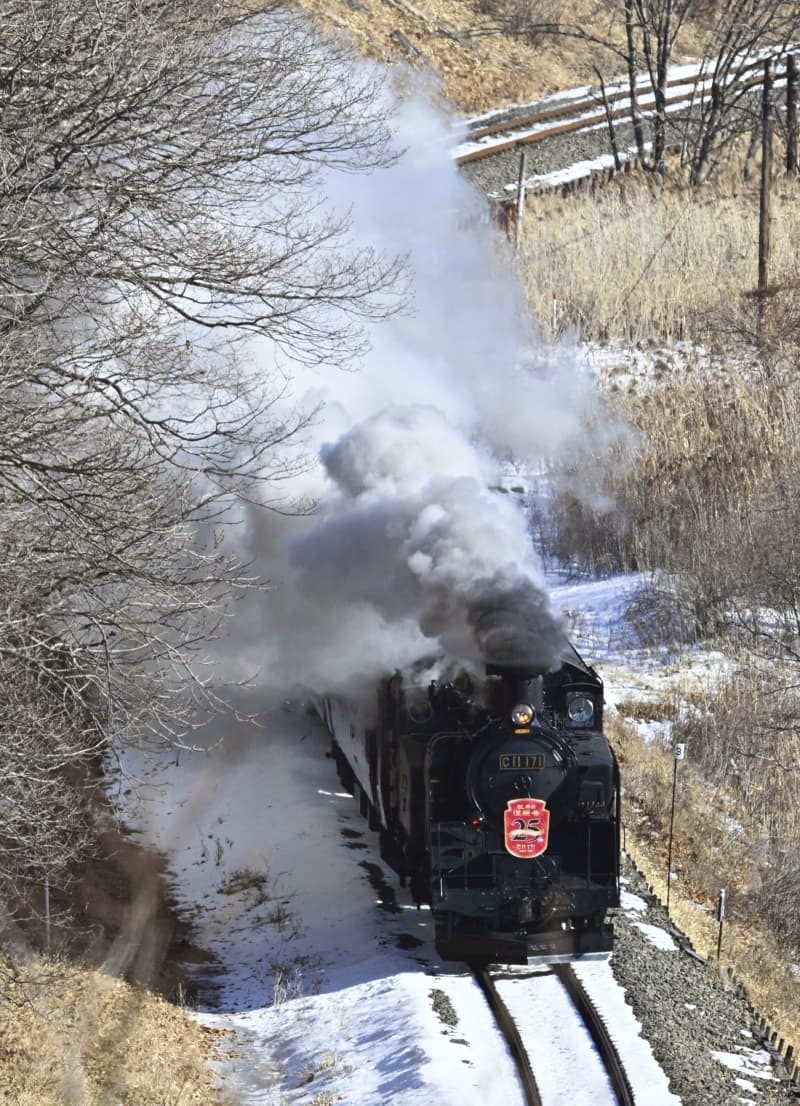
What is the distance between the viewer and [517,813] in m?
11.2

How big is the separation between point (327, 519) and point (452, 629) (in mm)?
3515

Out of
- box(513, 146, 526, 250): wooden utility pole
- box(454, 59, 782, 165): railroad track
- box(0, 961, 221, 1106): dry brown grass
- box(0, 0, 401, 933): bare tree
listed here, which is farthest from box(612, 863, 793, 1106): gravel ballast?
box(454, 59, 782, 165): railroad track

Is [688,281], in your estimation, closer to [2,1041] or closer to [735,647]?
[735,647]

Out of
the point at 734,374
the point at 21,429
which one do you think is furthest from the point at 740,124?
the point at 21,429

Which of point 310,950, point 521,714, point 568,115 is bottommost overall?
point 310,950

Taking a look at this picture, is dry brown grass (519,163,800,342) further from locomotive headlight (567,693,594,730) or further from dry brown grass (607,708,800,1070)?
locomotive headlight (567,693,594,730)

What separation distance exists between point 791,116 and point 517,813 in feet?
89.0

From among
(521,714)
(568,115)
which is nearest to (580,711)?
(521,714)

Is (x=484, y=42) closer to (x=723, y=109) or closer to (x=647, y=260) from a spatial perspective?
(x=723, y=109)

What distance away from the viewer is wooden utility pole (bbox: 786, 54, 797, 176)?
107ft

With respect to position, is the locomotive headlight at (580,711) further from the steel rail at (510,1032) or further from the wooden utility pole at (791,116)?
the wooden utility pole at (791,116)

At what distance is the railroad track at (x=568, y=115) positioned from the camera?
33312 millimetres

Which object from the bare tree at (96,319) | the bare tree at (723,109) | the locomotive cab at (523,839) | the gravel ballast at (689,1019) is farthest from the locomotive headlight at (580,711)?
the bare tree at (723,109)

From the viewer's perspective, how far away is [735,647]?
2278 cm
